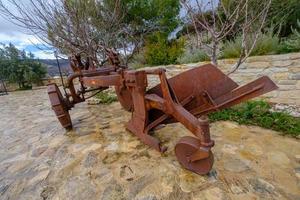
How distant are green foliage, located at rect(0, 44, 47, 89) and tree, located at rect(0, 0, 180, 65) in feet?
17.7

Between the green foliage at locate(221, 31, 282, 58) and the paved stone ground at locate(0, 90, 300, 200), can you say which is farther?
the green foliage at locate(221, 31, 282, 58)

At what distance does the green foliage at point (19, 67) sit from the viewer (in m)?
10.1

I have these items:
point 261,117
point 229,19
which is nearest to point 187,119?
point 261,117

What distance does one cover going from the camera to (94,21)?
19.1 ft

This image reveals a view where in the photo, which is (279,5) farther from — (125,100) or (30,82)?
(30,82)

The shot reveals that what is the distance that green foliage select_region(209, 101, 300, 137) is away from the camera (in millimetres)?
2369

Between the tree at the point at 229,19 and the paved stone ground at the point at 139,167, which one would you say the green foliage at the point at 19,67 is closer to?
the paved stone ground at the point at 139,167

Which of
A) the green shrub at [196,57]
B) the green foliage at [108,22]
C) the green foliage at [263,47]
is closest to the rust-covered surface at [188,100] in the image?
the green foliage at [263,47]

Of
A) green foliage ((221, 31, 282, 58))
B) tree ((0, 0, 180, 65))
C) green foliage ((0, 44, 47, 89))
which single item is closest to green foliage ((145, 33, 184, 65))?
tree ((0, 0, 180, 65))

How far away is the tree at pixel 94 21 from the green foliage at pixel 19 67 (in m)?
5.40

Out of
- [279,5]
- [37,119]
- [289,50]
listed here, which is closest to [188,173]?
[289,50]

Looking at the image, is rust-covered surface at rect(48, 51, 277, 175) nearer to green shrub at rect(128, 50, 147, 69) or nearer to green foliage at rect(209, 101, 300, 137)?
green foliage at rect(209, 101, 300, 137)

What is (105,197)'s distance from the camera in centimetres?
147

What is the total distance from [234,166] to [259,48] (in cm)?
251
